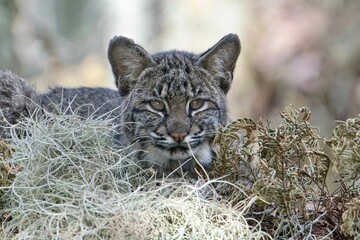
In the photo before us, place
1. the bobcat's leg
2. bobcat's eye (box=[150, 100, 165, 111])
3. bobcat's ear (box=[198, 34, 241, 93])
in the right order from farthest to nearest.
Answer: the bobcat's leg
bobcat's ear (box=[198, 34, 241, 93])
bobcat's eye (box=[150, 100, 165, 111])

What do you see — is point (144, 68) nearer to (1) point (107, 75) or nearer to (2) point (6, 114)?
(2) point (6, 114)

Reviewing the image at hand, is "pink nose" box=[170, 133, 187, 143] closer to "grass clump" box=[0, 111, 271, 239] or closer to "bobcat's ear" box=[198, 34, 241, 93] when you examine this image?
"grass clump" box=[0, 111, 271, 239]

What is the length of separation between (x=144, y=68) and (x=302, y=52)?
5769 millimetres

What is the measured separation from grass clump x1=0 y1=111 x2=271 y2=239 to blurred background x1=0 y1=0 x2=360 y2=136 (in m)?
5.70

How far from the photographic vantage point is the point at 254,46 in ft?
34.4

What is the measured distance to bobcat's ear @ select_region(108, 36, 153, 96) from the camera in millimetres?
4945

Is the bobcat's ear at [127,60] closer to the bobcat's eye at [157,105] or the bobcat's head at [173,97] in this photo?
the bobcat's head at [173,97]

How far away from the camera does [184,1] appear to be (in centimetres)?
1140

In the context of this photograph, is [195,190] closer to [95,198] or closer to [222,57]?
[95,198]

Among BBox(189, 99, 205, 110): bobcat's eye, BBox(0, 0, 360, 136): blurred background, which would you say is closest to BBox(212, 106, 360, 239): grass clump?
BBox(189, 99, 205, 110): bobcat's eye

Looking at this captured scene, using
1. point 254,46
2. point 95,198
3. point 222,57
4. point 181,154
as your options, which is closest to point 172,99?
point 181,154

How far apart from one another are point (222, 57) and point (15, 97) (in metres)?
1.37

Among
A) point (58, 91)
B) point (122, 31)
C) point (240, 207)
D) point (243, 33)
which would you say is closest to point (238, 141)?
point (240, 207)

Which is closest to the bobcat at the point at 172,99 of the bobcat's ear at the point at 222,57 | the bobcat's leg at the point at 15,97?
the bobcat's ear at the point at 222,57
